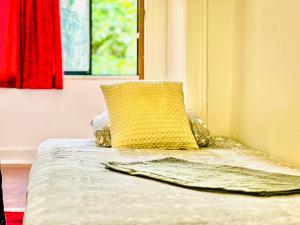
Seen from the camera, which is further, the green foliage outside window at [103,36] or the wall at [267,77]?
Answer: the green foliage outside window at [103,36]

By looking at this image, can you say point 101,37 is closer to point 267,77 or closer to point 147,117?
point 147,117

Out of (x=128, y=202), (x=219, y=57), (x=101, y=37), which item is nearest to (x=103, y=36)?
(x=101, y=37)

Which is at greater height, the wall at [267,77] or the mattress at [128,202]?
the wall at [267,77]

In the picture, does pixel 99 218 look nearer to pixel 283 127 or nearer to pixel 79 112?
pixel 283 127

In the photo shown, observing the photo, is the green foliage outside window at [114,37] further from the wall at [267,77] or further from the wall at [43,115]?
the wall at [267,77]

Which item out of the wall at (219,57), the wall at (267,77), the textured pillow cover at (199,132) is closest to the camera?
the wall at (267,77)

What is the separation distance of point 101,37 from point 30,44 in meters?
0.72

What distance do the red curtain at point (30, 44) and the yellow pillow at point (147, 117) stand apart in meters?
1.82

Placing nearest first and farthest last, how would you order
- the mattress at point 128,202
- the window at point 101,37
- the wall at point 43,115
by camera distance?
Result: the mattress at point 128,202 → the wall at point 43,115 → the window at point 101,37

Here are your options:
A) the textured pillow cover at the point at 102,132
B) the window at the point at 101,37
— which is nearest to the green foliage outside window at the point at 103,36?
the window at the point at 101,37

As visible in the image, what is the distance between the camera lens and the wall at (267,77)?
2.34m

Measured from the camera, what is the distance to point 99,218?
1261 millimetres

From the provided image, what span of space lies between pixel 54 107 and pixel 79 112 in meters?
0.22

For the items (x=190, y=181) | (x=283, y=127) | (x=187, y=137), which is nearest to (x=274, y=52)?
(x=283, y=127)
